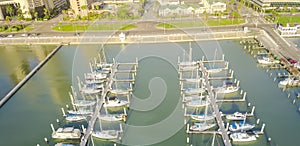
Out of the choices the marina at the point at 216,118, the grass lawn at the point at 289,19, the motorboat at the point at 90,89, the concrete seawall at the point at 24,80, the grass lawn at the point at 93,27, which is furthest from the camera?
the grass lawn at the point at 93,27

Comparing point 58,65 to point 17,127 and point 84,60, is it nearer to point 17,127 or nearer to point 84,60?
point 84,60

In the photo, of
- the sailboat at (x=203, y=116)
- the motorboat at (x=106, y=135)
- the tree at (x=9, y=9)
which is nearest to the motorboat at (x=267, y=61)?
the sailboat at (x=203, y=116)

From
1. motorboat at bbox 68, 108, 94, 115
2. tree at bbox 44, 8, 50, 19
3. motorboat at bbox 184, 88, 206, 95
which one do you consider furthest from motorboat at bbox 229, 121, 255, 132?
tree at bbox 44, 8, 50, 19

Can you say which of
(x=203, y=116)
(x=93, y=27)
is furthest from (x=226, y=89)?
(x=93, y=27)

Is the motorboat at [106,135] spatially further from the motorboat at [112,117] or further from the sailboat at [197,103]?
the sailboat at [197,103]

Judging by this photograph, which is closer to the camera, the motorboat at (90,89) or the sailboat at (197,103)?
the sailboat at (197,103)

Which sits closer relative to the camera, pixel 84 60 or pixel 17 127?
pixel 17 127

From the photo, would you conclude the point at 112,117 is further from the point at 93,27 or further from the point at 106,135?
the point at 93,27

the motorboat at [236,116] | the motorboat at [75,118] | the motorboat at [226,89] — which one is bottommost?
the motorboat at [236,116]

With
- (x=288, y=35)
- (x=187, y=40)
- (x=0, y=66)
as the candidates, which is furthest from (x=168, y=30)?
(x=0, y=66)

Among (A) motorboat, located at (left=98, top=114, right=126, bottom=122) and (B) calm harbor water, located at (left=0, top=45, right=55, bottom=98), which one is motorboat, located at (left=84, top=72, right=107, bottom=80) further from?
(B) calm harbor water, located at (left=0, top=45, right=55, bottom=98)
